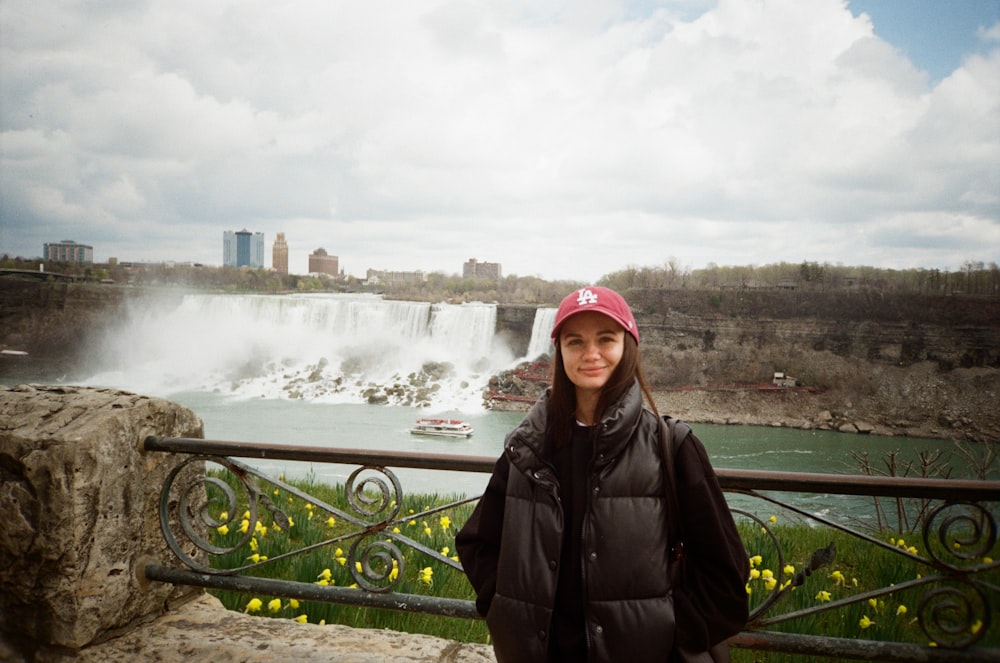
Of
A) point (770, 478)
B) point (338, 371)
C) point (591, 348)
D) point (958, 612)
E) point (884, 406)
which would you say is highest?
point (591, 348)

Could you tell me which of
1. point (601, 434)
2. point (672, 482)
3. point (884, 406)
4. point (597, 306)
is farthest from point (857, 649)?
point (884, 406)

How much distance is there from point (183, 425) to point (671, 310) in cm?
2115

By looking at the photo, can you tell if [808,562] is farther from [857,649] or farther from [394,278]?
[394,278]

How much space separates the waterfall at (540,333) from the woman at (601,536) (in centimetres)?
1818

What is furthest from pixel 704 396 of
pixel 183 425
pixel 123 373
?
pixel 183 425

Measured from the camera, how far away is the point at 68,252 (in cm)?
1447

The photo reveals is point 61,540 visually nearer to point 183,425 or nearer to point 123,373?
point 183,425

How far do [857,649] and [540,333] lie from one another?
59.4 feet

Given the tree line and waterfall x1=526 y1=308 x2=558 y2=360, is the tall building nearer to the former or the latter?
the tree line

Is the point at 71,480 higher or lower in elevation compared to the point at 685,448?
lower

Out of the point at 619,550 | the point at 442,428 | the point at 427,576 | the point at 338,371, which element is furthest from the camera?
the point at 338,371

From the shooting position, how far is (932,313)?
17938 mm

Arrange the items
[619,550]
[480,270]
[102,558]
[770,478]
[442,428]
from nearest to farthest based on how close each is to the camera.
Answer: [619,550]
[770,478]
[102,558]
[442,428]
[480,270]

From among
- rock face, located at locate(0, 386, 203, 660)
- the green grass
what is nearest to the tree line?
the green grass
